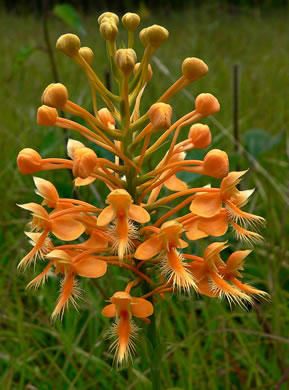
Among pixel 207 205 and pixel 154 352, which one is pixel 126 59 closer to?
pixel 207 205

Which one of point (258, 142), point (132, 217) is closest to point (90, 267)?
point (132, 217)

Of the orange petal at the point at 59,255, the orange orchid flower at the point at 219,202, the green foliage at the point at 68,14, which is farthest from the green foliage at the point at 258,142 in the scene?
the orange petal at the point at 59,255

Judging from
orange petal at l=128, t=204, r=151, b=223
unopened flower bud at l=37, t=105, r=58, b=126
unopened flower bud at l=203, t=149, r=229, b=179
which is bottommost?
orange petal at l=128, t=204, r=151, b=223

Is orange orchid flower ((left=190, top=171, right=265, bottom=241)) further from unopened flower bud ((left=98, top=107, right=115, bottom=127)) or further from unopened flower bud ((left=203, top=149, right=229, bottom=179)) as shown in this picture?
unopened flower bud ((left=98, top=107, right=115, bottom=127))

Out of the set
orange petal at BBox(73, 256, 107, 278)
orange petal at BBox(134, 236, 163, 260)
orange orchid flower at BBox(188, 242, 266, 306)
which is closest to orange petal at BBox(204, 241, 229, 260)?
orange orchid flower at BBox(188, 242, 266, 306)

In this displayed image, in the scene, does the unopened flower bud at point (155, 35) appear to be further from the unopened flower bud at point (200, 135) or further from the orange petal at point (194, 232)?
the orange petal at point (194, 232)

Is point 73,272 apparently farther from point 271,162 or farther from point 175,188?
point 271,162
